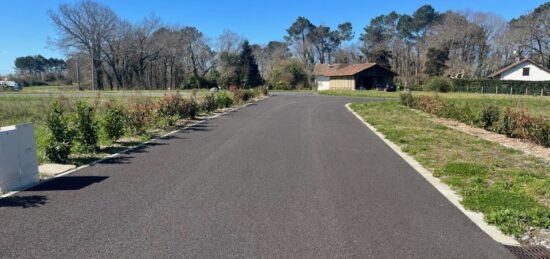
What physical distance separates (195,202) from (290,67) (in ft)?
230

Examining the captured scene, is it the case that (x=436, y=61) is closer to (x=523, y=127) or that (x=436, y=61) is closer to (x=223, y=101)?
(x=223, y=101)

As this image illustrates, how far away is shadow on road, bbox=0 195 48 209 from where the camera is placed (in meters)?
5.15

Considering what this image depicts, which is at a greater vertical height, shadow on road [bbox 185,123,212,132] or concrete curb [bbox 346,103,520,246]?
shadow on road [bbox 185,123,212,132]

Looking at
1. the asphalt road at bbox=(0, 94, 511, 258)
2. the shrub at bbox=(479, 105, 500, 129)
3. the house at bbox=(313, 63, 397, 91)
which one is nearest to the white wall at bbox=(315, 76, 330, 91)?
the house at bbox=(313, 63, 397, 91)

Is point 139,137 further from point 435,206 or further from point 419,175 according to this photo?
point 435,206

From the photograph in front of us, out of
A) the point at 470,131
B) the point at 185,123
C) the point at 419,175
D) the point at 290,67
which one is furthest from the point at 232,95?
the point at 290,67

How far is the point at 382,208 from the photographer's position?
535 cm

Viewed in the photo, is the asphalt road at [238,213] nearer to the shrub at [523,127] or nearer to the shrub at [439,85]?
the shrub at [523,127]

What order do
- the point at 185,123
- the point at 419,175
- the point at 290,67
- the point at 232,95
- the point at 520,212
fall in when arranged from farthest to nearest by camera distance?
the point at 290,67 < the point at 232,95 < the point at 185,123 < the point at 419,175 < the point at 520,212

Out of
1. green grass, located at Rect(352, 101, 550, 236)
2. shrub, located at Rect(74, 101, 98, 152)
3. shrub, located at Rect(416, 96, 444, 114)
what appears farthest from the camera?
shrub, located at Rect(416, 96, 444, 114)

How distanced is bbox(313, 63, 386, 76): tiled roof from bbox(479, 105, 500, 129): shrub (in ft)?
171

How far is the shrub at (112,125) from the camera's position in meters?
9.99

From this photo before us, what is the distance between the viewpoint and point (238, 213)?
5.00 meters

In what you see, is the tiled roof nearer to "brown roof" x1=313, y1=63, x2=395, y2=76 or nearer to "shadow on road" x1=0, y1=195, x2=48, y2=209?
"brown roof" x1=313, y1=63, x2=395, y2=76
